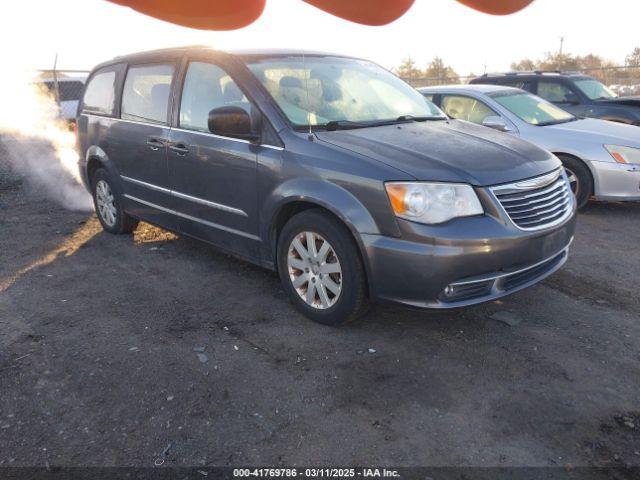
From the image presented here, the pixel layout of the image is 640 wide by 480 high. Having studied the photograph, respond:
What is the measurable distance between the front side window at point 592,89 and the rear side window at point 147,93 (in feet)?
23.2

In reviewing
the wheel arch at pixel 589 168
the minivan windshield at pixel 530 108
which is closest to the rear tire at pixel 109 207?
the minivan windshield at pixel 530 108

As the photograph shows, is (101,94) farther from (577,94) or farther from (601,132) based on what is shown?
(577,94)

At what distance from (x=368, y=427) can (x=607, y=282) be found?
2635 millimetres

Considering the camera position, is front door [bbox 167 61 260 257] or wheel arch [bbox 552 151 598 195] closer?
front door [bbox 167 61 260 257]

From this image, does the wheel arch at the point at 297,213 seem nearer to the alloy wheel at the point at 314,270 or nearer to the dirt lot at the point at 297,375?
the alloy wheel at the point at 314,270

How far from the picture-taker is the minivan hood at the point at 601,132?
19.6ft

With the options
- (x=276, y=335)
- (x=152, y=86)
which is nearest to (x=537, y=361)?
(x=276, y=335)

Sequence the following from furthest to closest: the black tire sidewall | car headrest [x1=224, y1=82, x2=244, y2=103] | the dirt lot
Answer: the black tire sidewall < car headrest [x1=224, y1=82, x2=244, y2=103] < the dirt lot

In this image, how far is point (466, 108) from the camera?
7.01m

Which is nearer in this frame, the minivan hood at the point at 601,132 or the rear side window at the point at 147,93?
the rear side window at the point at 147,93

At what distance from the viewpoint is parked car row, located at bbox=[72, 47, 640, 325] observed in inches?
Answer: 116

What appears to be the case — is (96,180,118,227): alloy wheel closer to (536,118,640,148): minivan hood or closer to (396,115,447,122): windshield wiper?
(396,115,447,122): windshield wiper

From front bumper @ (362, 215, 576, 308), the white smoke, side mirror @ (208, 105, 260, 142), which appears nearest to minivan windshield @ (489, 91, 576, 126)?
front bumper @ (362, 215, 576, 308)

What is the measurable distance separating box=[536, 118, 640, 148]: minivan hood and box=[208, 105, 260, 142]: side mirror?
4286 millimetres
